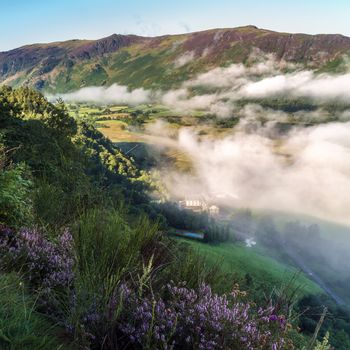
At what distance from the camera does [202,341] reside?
3676 millimetres

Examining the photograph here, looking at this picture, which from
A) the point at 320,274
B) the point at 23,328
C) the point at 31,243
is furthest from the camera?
the point at 320,274

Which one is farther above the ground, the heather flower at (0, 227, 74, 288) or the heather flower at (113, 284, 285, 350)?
the heather flower at (0, 227, 74, 288)

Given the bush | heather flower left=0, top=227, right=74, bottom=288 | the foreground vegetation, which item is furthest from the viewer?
heather flower left=0, top=227, right=74, bottom=288

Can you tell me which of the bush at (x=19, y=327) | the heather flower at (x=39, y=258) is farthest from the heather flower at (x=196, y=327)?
the heather flower at (x=39, y=258)

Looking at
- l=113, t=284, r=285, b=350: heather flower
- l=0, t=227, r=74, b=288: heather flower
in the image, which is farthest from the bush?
l=0, t=227, r=74, b=288: heather flower

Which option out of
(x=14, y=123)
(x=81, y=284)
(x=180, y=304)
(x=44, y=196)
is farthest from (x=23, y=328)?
(x=14, y=123)

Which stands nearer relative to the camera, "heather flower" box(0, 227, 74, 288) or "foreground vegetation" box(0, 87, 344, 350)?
"foreground vegetation" box(0, 87, 344, 350)

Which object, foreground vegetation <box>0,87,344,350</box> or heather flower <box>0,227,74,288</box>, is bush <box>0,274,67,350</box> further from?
heather flower <box>0,227,74,288</box>

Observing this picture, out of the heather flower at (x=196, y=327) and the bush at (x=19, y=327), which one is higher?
the bush at (x=19, y=327)

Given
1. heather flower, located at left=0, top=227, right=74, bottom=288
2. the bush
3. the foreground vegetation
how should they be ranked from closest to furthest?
1. the bush
2. the foreground vegetation
3. heather flower, located at left=0, top=227, right=74, bottom=288

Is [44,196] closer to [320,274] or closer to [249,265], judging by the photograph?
[249,265]

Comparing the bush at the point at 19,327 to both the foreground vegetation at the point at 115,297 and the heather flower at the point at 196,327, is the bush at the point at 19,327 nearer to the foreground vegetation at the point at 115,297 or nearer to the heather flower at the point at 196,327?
the foreground vegetation at the point at 115,297

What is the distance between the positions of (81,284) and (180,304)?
3.30ft

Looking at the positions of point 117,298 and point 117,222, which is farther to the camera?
point 117,222
